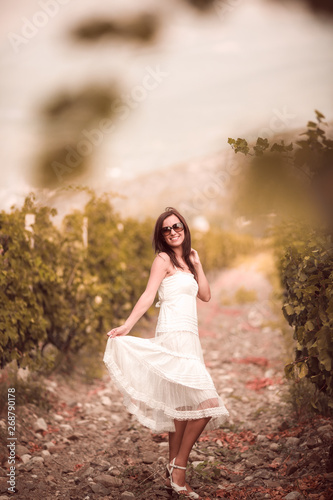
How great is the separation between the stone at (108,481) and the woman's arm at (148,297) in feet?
3.62

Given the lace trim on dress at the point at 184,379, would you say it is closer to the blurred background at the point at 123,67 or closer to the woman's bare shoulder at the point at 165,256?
the woman's bare shoulder at the point at 165,256

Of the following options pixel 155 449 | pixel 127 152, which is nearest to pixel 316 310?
pixel 155 449

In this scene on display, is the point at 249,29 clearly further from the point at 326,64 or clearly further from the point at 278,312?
the point at 278,312

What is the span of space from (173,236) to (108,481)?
70.4 inches

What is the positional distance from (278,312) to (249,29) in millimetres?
8678

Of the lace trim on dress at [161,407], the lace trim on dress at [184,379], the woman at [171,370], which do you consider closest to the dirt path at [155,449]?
the woman at [171,370]

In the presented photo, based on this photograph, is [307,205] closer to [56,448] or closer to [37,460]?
[37,460]

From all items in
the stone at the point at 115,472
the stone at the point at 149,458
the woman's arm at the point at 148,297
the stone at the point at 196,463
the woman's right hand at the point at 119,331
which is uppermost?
the woman's arm at the point at 148,297

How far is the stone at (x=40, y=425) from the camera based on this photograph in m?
4.65

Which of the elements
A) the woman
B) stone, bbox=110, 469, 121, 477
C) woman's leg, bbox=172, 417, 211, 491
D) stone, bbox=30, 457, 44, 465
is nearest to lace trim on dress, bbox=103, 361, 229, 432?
the woman

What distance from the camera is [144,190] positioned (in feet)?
371

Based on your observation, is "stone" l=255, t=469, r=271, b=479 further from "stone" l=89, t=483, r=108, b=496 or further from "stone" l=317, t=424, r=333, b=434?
"stone" l=89, t=483, r=108, b=496

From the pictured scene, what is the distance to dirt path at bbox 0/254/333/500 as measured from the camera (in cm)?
338

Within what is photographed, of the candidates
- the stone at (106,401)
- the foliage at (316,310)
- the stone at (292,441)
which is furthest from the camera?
the stone at (106,401)
